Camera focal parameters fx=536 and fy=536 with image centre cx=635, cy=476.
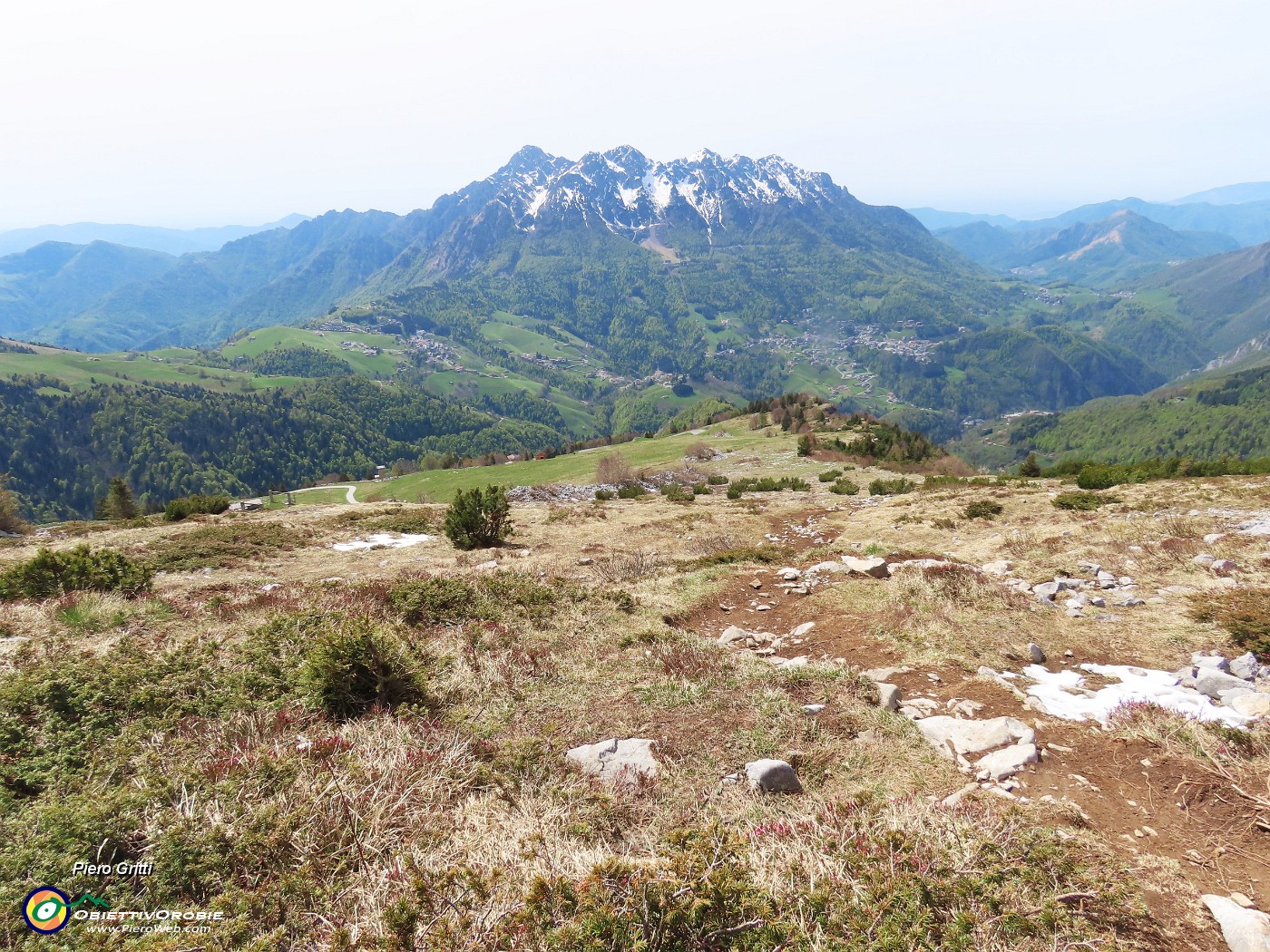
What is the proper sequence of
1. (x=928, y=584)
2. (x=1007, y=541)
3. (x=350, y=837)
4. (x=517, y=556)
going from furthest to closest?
(x=517, y=556) < (x=1007, y=541) < (x=928, y=584) < (x=350, y=837)

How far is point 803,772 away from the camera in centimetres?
607

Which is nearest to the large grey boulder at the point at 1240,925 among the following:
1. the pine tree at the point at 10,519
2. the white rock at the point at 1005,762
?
the white rock at the point at 1005,762

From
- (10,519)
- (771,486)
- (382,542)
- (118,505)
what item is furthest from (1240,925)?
(118,505)

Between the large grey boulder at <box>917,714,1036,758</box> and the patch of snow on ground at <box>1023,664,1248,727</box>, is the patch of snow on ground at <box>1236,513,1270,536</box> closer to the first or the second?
the patch of snow on ground at <box>1023,664,1248,727</box>

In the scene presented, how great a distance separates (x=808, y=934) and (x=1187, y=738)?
19.1 ft

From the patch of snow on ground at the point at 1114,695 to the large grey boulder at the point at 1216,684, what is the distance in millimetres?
158

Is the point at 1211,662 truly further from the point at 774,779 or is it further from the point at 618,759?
the point at 618,759

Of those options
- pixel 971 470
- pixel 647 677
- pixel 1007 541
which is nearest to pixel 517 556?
pixel 647 677

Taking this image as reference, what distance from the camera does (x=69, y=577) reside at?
12.7m

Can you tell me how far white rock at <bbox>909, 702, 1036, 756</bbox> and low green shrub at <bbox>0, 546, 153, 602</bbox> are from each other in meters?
16.6

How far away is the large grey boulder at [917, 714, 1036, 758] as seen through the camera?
641 cm

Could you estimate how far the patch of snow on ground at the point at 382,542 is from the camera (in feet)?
73.2

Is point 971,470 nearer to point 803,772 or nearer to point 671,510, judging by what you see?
point 671,510

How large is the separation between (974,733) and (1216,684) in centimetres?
424
